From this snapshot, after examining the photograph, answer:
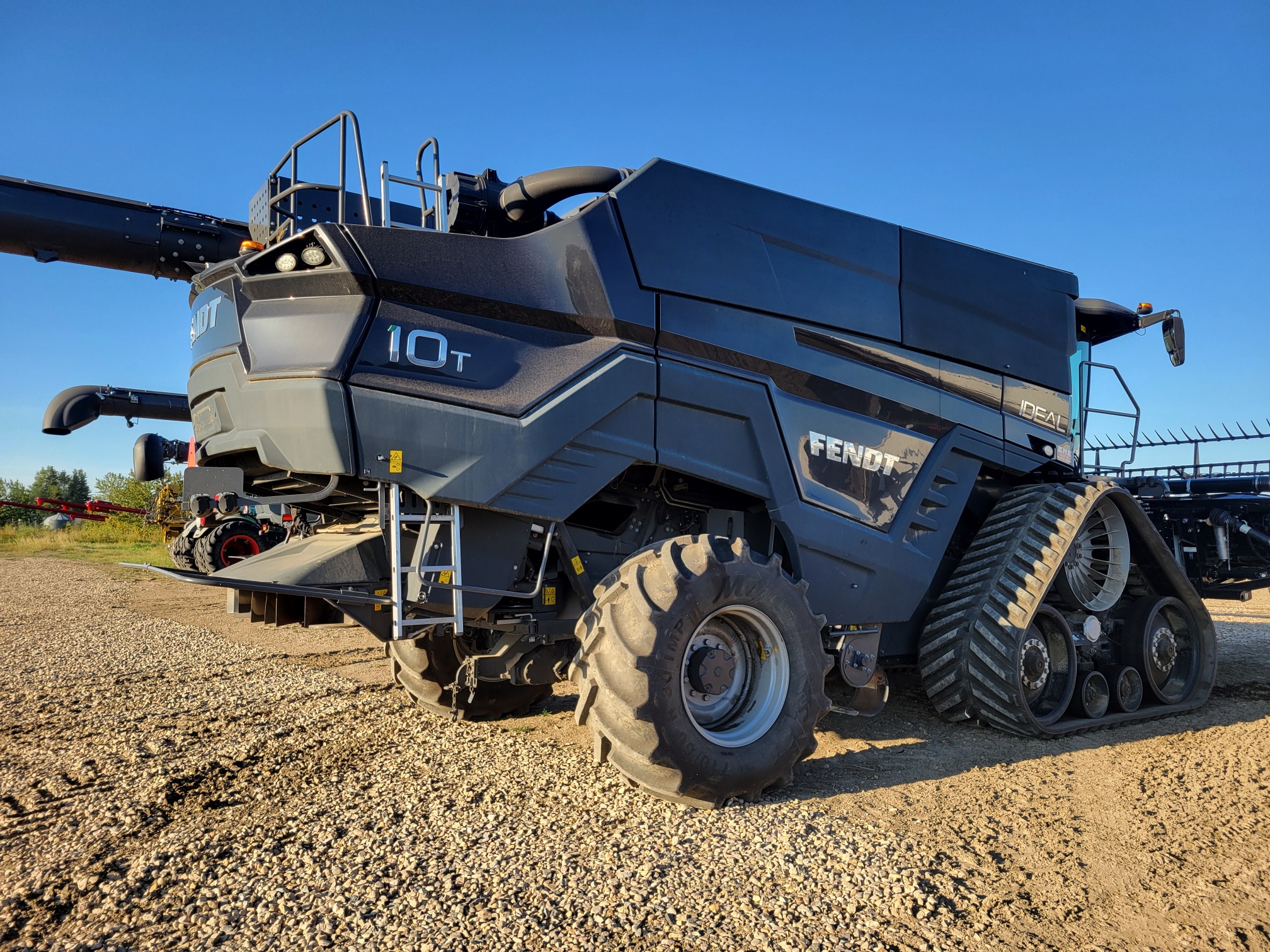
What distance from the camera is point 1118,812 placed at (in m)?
4.14

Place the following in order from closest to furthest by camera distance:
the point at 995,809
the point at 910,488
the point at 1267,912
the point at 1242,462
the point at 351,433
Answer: the point at 1267,912 → the point at 351,433 → the point at 995,809 → the point at 910,488 → the point at 1242,462

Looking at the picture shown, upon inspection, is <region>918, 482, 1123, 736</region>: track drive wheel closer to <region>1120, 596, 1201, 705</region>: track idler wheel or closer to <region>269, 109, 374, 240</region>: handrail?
<region>1120, 596, 1201, 705</region>: track idler wheel

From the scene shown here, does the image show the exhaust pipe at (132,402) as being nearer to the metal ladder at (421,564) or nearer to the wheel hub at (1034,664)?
the metal ladder at (421,564)

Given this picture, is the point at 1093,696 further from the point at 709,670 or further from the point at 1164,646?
the point at 709,670

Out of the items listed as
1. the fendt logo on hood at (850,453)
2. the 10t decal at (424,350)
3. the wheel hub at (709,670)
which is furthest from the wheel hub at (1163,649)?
the 10t decal at (424,350)

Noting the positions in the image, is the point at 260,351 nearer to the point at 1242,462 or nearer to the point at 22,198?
the point at 22,198

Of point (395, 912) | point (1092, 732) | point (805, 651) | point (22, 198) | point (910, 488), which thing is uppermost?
point (22, 198)

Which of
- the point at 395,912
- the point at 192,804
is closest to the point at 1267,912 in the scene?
the point at 395,912

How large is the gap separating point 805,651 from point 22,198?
623cm

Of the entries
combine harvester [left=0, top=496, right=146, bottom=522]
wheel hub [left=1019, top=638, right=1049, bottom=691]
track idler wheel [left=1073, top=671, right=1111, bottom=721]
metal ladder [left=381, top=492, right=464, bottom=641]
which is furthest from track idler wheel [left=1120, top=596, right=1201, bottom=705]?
combine harvester [left=0, top=496, right=146, bottom=522]

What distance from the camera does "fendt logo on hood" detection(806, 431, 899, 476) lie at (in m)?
4.88

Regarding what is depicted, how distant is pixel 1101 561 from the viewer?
20.9 ft

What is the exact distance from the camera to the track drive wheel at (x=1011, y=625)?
5.35 metres

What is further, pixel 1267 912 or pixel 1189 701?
pixel 1189 701
